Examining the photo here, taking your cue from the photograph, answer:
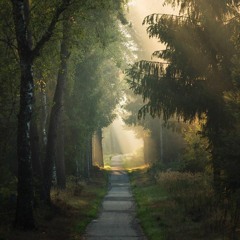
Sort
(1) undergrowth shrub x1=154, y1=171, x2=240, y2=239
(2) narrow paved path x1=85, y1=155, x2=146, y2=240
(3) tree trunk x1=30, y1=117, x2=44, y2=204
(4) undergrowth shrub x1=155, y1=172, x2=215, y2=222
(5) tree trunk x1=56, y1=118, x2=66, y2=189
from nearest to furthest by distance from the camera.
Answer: (1) undergrowth shrub x1=154, y1=171, x2=240, y2=239 → (2) narrow paved path x1=85, y1=155, x2=146, y2=240 → (4) undergrowth shrub x1=155, y1=172, x2=215, y2=222 → (3) tree trunk x1=30, y1=117, x2=44, y2=204 → (5) tree trunk x1=56, y1=118, x2=66, y2=189

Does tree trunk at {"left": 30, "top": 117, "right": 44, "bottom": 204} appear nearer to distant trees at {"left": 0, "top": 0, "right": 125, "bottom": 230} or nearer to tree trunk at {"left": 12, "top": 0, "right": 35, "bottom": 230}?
distant trees at {"left": 0, "top": 0, "right": 125, "bottom": 230}

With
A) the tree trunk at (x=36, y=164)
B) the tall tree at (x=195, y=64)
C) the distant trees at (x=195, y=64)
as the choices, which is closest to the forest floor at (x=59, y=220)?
the tree trunk at (x=36, y=164)

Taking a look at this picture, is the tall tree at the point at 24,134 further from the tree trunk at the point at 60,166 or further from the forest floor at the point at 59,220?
the tree trunk at the point at 60,166

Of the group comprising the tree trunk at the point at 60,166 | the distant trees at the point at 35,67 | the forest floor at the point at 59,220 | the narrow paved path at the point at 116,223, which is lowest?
the narrow paved path at the point at 116,223

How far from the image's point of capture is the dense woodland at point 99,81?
13.9m

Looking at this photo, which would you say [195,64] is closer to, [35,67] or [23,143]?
[35,67]

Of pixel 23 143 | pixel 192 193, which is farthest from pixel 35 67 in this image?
pixel 192 193

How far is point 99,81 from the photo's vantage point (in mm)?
35000

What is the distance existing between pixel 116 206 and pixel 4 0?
12.0 metres

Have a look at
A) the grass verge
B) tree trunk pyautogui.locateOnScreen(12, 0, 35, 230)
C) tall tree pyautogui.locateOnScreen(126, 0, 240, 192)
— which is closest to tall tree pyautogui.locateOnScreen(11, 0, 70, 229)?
tree trunk pyautogui.locateOnScreen(12, 0, 35, 230)

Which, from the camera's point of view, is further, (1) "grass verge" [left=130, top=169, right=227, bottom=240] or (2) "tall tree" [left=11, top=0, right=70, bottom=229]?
(1) "grass verge" [left=130, top=169, right=227, bottom=240]

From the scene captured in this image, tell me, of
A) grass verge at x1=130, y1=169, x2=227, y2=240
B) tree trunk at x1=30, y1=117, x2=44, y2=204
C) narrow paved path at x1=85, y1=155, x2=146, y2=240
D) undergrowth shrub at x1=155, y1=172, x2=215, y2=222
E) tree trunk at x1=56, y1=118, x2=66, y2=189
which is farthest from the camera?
tree trunk at x1=56, y1=118, x2=66, y2=189

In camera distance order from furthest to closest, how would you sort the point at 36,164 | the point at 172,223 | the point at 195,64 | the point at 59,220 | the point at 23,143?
the point at 195,64 → the point at 36,164 → the point at 59,220 → the point at 172,223 → the point at 23,143

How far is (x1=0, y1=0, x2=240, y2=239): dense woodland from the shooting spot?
13.9 meters
